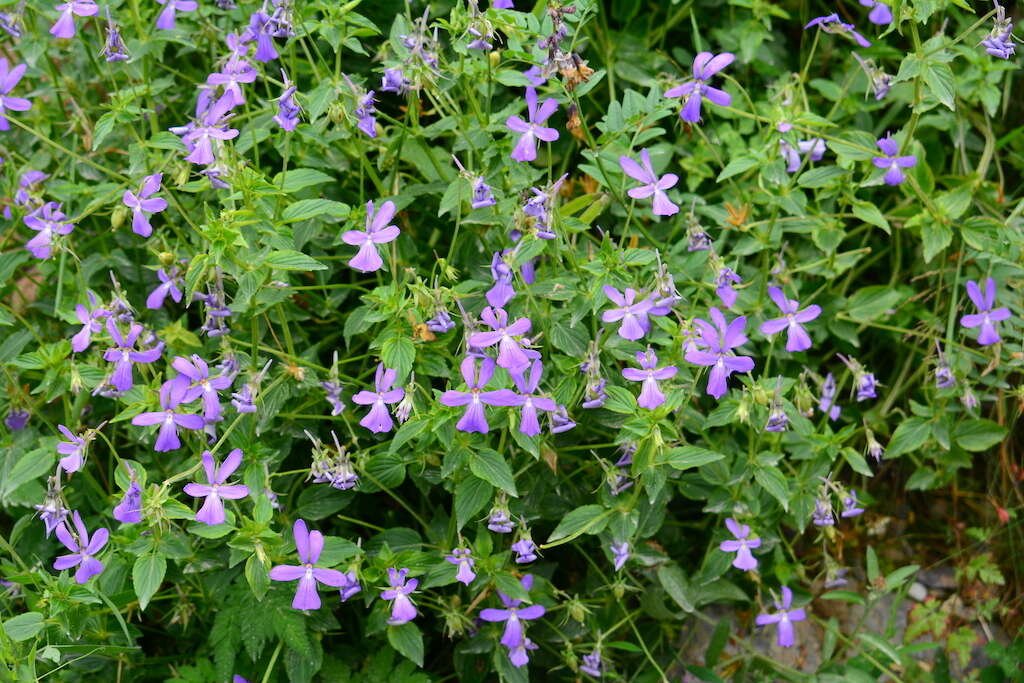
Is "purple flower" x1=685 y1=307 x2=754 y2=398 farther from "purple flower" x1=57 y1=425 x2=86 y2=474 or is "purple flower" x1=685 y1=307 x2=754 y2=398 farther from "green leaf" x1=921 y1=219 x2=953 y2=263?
"purple flower" x1=57 y1=425 x2=86 y2=474

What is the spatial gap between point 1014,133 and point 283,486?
212 cm

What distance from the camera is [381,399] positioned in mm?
2080

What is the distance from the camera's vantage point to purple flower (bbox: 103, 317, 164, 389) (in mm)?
2252

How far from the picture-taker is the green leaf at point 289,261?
2061 millimetres

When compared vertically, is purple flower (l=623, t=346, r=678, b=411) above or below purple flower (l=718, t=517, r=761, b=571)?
above

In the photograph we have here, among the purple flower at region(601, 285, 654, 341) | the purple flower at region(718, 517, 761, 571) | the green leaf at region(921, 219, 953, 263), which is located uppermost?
the purple flower at region(601, 285, 654, 341)

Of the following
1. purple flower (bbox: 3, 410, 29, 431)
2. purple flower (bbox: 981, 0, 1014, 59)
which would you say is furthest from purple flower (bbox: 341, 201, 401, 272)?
purple flower (bbox: 981, 0, 1014, 59)

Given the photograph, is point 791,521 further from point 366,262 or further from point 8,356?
point 8,356

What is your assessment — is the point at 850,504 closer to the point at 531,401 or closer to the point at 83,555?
the point at 531,401

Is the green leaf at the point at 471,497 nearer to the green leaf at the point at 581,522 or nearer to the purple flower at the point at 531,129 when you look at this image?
the green leaf at the point at 581,522

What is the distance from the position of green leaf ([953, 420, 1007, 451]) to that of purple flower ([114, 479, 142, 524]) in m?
1.89

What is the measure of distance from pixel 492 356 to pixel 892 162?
1.10 m

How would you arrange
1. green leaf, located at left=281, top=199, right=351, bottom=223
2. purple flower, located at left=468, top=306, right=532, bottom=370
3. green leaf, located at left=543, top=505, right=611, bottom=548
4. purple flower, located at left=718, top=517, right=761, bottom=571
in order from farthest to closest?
purple flower, located at left=718, top=517, right=761, bottom=571 → green leaf, located at left=543, top=505, right=611, bottom=548 → green leaf, located at left=281, top=199, right=351, bottom=223 → purple flower, located at left=468, top=306, right=532, bottom=370

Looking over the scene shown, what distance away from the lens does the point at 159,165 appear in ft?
8.20
